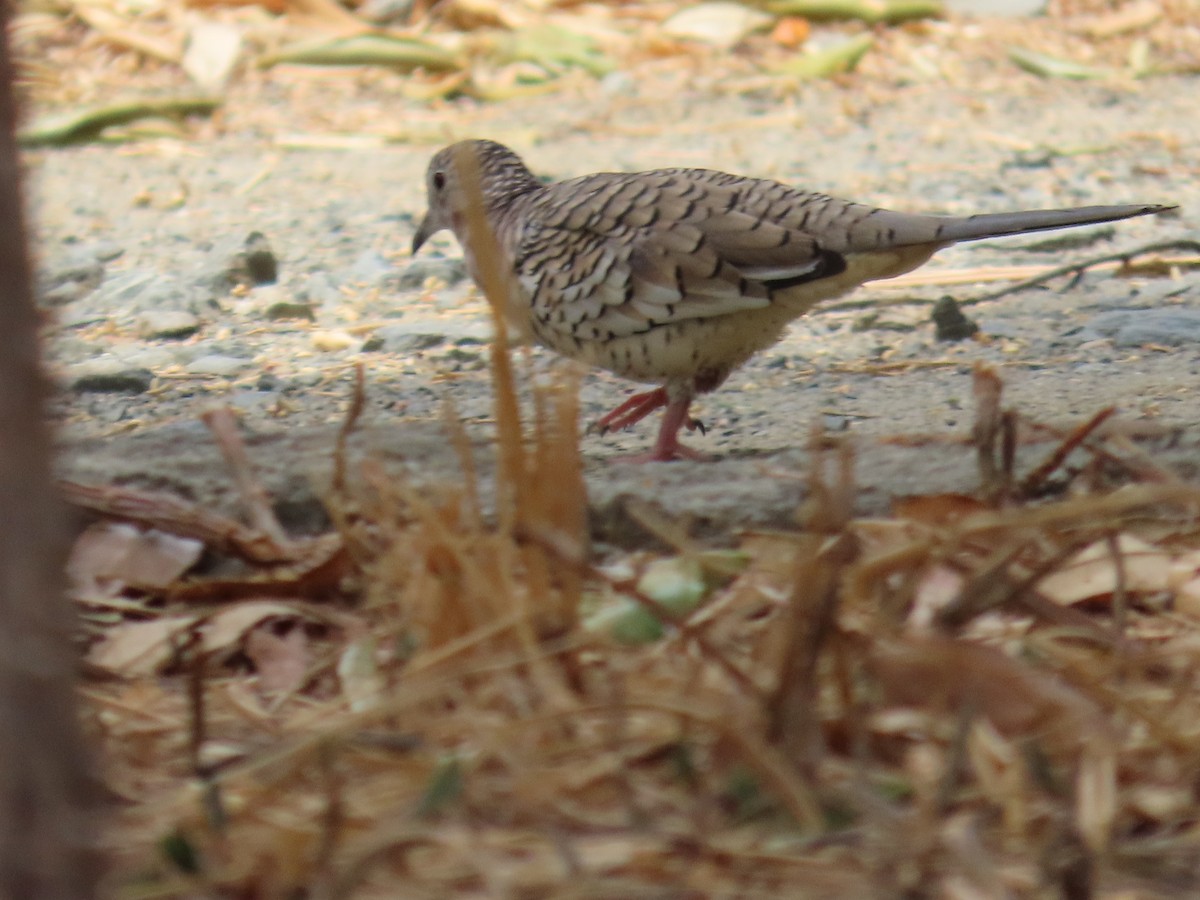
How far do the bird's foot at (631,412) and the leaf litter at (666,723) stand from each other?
55.3 inches

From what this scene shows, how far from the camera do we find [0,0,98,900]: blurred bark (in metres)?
1.22

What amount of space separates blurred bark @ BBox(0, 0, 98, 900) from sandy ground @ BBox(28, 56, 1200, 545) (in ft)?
0.27

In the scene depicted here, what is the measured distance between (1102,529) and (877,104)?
570 cm

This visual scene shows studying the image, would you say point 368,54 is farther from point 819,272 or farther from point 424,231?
point 819,272

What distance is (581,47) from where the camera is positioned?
8.15 m

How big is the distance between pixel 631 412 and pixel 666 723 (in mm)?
1897

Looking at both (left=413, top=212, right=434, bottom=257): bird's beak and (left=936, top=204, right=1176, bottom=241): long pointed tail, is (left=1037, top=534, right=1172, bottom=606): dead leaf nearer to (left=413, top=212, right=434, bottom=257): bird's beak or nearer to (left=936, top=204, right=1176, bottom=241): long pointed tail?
(left=936, top=204, right=1176, bottom=241): long pointed tail

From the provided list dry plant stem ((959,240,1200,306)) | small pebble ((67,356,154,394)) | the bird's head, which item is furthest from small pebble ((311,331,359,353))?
dry plant stem ((959,240,1200,306))

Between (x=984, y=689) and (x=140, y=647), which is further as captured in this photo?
(x=140, y=647)

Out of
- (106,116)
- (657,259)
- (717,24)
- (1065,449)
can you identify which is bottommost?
(1065,449)

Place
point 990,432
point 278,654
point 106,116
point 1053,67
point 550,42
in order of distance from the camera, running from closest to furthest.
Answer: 1. point 990,432
2. point 278,654
3. point 106,116
4. point 1053,67
5. point 550,42

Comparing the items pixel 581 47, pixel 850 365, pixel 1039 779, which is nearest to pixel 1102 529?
pixel 1039 779

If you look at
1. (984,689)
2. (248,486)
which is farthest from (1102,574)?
(248,486)

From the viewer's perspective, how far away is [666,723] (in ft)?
5.80
